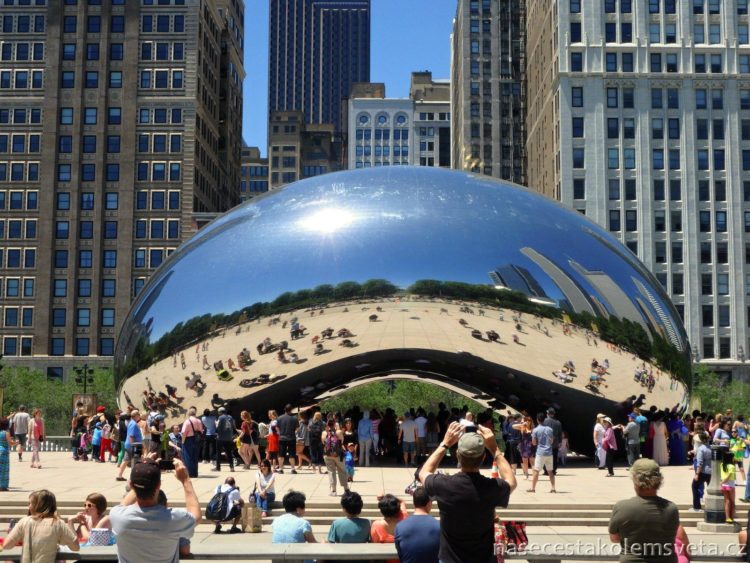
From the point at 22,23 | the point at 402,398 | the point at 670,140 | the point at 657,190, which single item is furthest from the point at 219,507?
the point at 22,23

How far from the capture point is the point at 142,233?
81875 millimetres

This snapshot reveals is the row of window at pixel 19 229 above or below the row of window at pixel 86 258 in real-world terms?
above

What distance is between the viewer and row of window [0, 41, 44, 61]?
83.4m

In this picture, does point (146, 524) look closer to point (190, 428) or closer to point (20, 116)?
point (190, 428)

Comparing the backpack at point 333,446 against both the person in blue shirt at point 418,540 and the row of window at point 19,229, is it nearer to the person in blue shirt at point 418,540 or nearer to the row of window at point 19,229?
the person in blue shirt at point 418,540

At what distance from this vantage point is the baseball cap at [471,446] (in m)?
5.22

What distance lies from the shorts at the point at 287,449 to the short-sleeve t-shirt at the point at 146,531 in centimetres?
1407

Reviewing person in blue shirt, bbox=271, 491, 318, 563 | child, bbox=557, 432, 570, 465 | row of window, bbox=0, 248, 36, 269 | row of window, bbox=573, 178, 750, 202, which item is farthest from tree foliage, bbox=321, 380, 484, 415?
person in blue shirt, bbox=271, 491, 318, 563

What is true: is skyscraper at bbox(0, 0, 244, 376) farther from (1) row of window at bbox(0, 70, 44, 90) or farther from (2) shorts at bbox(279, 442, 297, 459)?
(2) shorts at bbox(279, 442, 297, 459)

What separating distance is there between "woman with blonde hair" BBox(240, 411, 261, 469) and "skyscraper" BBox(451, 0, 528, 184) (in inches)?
3998

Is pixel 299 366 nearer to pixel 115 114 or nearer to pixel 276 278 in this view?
pixel 276 278

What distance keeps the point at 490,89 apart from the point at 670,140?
149ft

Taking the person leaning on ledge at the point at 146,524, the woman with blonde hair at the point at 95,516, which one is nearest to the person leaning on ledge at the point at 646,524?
the person leaning on ledge at the point at 146,524

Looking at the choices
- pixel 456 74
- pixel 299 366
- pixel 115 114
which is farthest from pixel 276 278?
pixel 456 74
